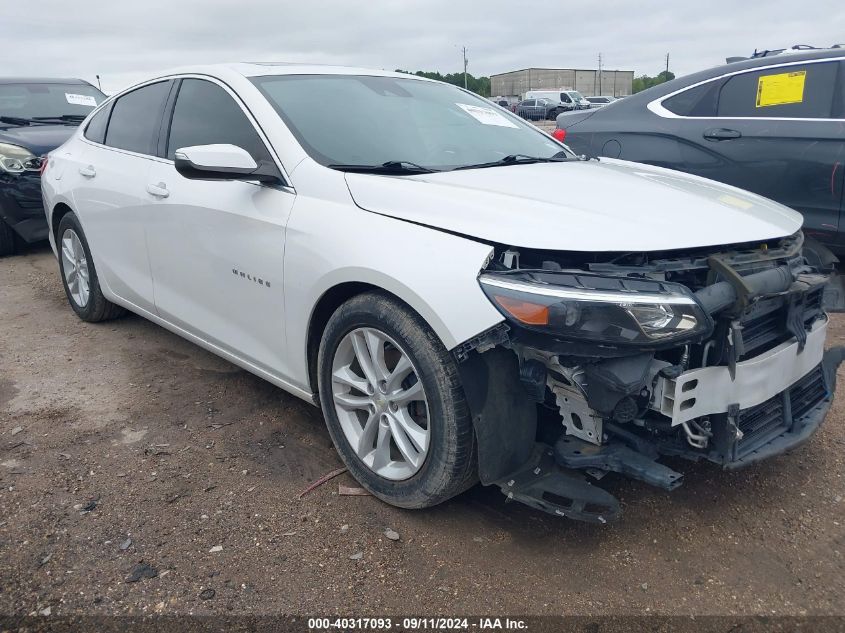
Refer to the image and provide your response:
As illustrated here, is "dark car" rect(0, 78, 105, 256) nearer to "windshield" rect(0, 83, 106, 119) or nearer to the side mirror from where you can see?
"windshield" rect(0, 83, 106, 119)

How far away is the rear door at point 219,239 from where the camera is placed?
9.58 ft

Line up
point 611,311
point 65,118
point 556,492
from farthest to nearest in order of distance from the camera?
1. point 65,118
2. point 556,492
3. point 611,311

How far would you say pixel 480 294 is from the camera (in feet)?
7.10

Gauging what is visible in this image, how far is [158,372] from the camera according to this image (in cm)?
406

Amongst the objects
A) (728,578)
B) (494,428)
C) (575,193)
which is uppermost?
(575,193)

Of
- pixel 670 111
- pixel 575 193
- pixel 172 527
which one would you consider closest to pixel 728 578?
pixel 575 193

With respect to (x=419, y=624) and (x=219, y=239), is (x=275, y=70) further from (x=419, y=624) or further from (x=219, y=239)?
(x=419, y=624)

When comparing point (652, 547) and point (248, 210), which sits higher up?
point (248, 210)

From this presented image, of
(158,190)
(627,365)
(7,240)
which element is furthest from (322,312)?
(7,240)

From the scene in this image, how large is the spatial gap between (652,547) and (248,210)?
2.01 meters

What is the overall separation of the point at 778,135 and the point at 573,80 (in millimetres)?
74133

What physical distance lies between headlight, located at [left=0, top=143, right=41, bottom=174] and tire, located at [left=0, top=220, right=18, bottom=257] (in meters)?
0.60

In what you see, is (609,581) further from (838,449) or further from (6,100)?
(6,100)

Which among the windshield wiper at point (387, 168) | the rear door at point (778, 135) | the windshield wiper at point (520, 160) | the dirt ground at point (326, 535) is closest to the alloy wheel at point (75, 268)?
the dirt ground at point (326, 535)
